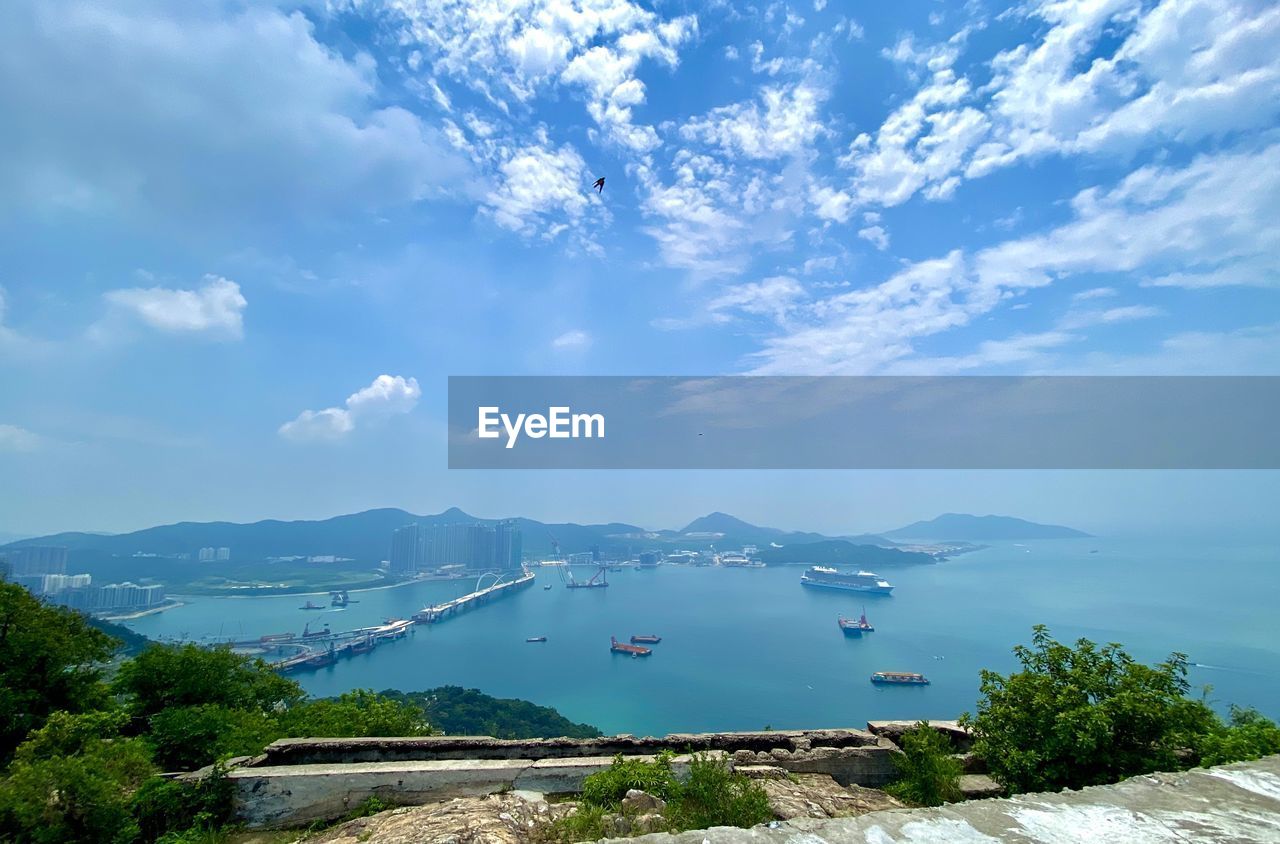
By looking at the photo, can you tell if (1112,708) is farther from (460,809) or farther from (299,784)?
(299,784)

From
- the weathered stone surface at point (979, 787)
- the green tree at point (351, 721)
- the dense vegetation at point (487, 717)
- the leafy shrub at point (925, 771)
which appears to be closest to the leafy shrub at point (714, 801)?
the leafy shrub at point (925, 771)

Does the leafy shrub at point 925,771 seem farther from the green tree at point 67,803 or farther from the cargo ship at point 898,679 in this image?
the cargo ship at point 898,679

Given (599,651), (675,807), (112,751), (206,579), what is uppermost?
(112,751)

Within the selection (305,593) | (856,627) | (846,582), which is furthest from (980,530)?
(305,593)

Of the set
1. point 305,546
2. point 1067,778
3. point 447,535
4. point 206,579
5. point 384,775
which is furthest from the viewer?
point 305,546

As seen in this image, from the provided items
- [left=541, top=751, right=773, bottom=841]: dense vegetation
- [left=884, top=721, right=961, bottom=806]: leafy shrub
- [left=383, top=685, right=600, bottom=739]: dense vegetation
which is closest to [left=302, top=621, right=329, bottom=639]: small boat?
[left=383, top=685, right=600, bottom=739]: dense vegetation

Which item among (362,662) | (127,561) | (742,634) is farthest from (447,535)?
(742,634)
